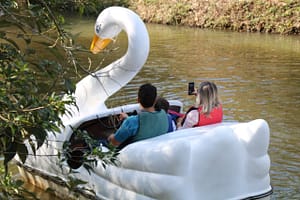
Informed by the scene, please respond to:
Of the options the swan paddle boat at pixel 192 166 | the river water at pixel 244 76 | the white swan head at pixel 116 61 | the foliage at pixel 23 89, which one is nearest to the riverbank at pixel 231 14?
the river water at pixel 244 76

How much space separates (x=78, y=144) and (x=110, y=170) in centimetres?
65

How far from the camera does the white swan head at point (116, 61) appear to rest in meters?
5.96

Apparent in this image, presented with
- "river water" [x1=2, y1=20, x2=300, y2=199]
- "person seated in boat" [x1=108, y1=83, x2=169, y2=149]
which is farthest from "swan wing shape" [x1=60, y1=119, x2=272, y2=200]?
"river water" [x1=2, y1=20, x2=300, y2=199]

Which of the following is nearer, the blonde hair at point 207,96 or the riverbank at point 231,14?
the blonde hair at point 207,96

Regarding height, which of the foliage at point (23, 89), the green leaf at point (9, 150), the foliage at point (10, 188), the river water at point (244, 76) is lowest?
the river water at point (244, 76)

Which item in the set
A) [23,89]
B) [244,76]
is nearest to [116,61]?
[23,89]

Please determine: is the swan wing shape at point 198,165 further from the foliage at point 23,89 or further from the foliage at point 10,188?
the foliage at point 10,188

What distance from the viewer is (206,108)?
17.7ft

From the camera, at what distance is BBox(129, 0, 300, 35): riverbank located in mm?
20453

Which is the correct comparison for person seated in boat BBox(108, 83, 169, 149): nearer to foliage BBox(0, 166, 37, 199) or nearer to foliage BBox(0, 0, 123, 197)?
foliage BBox(0, 0, 123, 197)

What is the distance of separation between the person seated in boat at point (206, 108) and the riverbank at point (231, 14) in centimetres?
1528

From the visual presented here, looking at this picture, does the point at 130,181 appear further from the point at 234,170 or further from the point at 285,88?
the point at 285,88

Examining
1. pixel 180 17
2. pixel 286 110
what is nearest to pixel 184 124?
pixel 286 110

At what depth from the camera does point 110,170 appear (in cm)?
509
